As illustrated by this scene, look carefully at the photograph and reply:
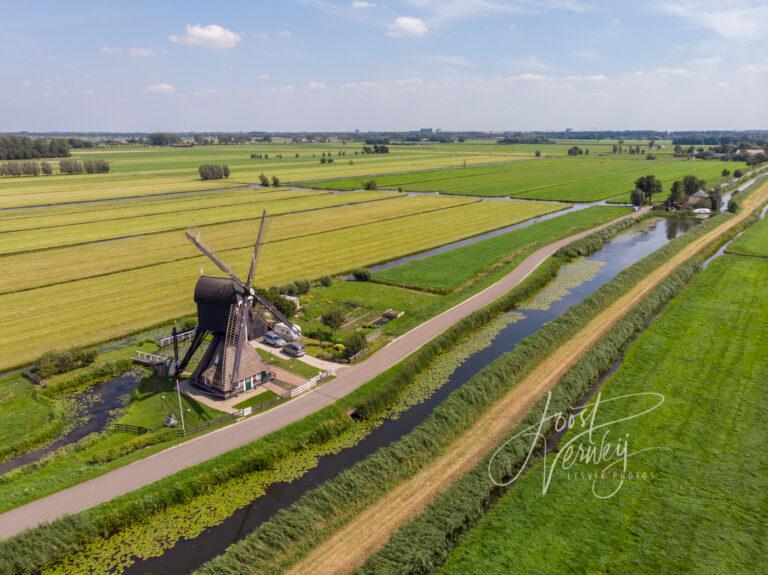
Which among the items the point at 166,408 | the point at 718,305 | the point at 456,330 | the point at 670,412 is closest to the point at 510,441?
the point at 670,412

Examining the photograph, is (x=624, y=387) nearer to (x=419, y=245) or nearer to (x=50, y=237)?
(x=419, y=245)

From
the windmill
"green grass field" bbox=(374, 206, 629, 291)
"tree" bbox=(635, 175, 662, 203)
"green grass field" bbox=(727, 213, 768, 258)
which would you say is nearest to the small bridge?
the windmill

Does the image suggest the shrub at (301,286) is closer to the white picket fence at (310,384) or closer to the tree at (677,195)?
the white picket fence at (310,384)

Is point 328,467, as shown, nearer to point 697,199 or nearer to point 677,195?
point 677,195

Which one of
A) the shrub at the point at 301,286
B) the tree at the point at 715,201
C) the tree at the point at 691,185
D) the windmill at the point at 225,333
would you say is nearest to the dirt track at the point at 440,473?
the windmill at the point at 225,333

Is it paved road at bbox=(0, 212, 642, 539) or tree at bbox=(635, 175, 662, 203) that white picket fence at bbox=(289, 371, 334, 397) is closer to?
paved road at bbox=(0, 212, 642, 539)
